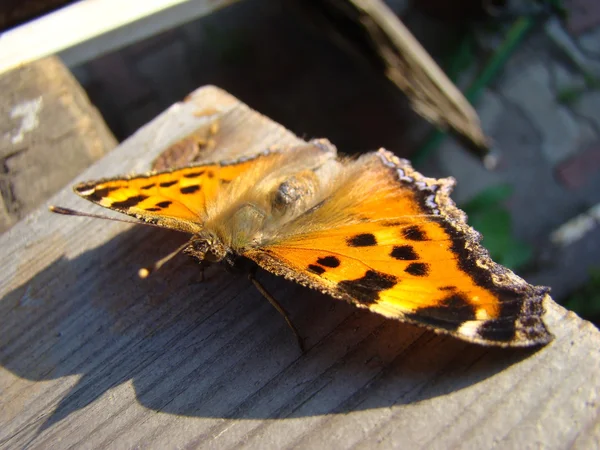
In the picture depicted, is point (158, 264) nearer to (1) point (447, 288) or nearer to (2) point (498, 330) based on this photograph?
(1) point (447, 288)

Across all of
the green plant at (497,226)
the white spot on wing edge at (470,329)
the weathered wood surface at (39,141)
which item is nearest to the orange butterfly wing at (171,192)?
the weathered wood surface at (39,141)

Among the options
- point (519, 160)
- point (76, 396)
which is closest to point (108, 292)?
point (76, 396)

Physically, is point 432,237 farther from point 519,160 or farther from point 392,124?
point 519,160

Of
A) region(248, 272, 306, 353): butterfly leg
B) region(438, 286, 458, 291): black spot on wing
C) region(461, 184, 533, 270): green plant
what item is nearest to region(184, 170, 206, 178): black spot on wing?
region(248, 272, 306, 353): butterfly leg

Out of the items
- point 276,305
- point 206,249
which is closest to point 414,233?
point 276,305

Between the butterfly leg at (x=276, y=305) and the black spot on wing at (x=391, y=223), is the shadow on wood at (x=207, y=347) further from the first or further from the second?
the black spot on wing at (x=391, y=223)
